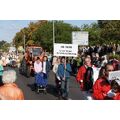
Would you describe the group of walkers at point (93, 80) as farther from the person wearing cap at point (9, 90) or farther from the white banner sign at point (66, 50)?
the person wearing cap at point (9, 90)

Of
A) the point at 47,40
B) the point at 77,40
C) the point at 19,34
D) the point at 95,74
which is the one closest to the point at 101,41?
the point at 47,40

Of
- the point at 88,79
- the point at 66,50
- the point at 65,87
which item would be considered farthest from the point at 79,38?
the point at 88,79

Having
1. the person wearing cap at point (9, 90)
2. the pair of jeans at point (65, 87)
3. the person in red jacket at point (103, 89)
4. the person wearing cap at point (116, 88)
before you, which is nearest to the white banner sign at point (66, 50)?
the pair of jeans at point (65, 87)

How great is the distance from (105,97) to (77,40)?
19.7m

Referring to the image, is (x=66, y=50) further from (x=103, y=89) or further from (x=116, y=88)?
(x=116, y=88)

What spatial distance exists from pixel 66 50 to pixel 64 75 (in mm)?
946

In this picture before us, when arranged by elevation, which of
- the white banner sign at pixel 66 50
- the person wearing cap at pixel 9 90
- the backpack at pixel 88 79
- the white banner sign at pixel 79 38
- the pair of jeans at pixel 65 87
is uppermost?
the white banner sign at pixel 79 38

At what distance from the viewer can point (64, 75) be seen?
15578 millimetres

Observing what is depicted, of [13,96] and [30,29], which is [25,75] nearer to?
[13,96]

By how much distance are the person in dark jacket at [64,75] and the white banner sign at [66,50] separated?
11.2 inches

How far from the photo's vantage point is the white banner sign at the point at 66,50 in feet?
52.3

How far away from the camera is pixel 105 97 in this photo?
27.5 feet

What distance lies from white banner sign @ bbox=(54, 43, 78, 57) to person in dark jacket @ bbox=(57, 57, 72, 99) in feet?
0.93

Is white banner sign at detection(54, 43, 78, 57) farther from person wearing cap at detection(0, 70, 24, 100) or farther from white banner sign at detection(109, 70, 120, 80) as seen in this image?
person wearing cap at detection(0, 70, 24, 100)
